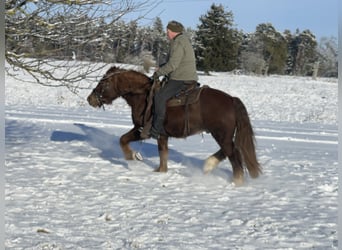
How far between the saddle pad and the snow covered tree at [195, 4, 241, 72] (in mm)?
34451

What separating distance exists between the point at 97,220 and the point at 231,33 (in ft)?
141

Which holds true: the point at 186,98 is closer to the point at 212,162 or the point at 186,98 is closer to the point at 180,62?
the point at 180,62

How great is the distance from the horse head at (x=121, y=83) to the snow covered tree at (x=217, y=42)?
111 ft

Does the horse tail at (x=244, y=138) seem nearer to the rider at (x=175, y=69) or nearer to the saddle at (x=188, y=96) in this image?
the saddle at (x=188, y=96)

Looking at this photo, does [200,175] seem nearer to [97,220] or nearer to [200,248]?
[97,220]

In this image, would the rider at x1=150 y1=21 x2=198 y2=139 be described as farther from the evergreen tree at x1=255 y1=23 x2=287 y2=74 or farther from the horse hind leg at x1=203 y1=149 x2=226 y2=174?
the evergreen tree at x1=255 y1=23 x2=287 y2=74

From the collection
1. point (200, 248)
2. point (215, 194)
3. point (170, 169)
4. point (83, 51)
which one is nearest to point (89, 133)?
point (170, 169)

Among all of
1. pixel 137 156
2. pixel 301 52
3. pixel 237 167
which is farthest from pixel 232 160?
pixel 301 52

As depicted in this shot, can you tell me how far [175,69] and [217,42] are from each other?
38.0m

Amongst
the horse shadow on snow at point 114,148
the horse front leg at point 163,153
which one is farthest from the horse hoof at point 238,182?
the horse front leg at point 163,153

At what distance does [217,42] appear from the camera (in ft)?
146

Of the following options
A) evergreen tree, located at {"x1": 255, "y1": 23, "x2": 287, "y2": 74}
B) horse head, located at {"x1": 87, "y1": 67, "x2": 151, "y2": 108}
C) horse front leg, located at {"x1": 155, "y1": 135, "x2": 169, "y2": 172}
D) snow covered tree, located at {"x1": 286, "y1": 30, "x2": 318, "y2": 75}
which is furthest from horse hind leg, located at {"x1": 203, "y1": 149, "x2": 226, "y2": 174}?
snow covered tree, located at {"x1": 286, "y1": 30, "x2": 318, "y2": 75}

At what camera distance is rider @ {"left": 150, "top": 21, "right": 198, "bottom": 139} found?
7410 mm

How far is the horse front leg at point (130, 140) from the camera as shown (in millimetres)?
8438
